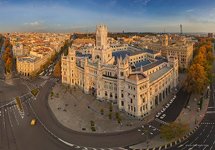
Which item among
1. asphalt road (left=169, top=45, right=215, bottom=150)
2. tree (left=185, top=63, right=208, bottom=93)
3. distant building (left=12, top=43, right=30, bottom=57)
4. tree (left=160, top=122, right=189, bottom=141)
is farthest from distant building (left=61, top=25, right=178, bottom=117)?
distant building (left=12, top=43, right=30, bottom=57)

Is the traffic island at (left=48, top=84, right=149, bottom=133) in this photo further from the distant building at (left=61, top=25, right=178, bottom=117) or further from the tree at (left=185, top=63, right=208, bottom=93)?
the tree at (left=185, top=63, right=208, bottom=93)

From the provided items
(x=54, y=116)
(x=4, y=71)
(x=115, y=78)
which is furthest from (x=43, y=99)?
(x=4, y=71)

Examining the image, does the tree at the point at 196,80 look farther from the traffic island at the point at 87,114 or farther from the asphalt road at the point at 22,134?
the asphalt road at the point at 22,134

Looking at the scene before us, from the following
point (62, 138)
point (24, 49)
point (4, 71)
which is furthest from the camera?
point (24, 49)

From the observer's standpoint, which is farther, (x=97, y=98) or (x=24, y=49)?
(x=24, y=49)

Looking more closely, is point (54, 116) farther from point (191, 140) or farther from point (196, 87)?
point (196, 87)

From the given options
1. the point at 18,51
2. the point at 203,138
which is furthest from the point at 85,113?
the point at 18,51

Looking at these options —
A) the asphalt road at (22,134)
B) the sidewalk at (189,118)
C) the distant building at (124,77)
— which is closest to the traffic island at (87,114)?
the distant building at (124,77)
